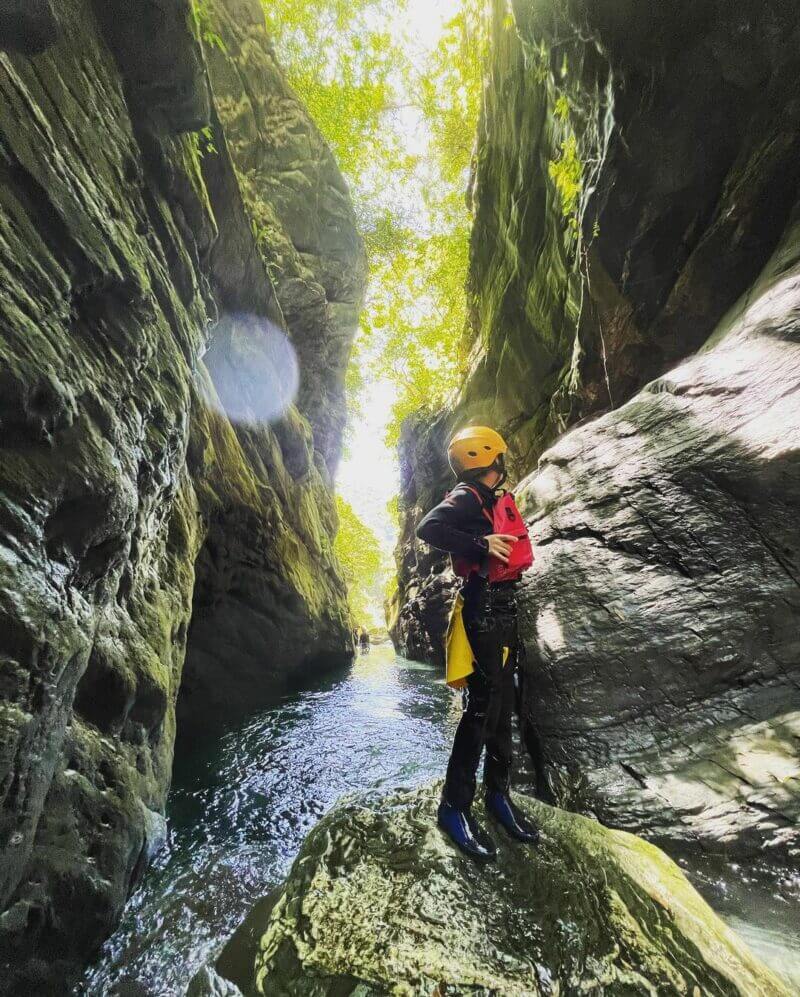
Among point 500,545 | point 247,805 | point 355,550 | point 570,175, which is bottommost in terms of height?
point 247,805

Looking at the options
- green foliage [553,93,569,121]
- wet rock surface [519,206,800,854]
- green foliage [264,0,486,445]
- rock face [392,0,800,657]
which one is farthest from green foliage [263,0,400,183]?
wet rock surface [519,206,800,854]

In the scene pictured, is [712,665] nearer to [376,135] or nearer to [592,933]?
[592,933]

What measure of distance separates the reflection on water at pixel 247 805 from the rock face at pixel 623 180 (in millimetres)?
6092

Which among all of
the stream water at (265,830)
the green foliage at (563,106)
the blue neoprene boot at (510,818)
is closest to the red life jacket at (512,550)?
the blue neoprene boot at (510,818)

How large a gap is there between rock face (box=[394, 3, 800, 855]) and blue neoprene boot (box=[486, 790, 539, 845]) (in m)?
0.80

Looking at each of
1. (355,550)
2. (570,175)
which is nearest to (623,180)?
(570,175)

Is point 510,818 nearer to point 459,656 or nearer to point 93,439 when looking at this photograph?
point 459,656

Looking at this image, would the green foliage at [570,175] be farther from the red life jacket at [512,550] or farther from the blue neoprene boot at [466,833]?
the blue neoprene boot at [466,833]

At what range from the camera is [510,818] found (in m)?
2.75

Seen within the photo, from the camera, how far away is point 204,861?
3.72 metres

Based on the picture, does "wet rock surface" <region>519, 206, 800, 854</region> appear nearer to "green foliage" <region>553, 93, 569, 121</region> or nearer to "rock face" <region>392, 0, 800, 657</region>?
"rock face" <region>392, 0, 800, 657</region>

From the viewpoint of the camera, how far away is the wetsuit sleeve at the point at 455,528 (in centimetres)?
299

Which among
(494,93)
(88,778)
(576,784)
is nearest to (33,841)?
(88,778)

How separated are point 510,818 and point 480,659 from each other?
910 millimetres
